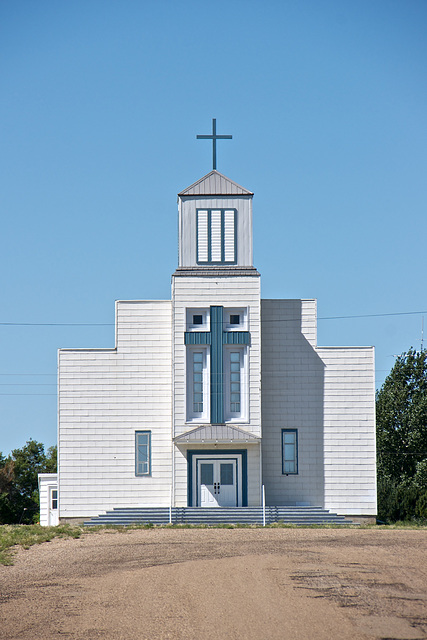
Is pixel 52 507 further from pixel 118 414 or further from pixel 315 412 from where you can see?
pixel 315 412

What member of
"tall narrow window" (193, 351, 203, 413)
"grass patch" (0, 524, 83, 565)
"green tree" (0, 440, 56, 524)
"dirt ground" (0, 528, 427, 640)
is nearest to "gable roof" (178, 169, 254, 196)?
"tall narrow window" (193, 351, 203, 413)

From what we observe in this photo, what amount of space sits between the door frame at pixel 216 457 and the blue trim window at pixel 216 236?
23.0ft

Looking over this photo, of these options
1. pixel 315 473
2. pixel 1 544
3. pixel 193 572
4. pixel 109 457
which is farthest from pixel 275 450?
pixel 193 572

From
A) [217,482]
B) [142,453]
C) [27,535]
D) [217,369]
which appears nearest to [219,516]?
[217,482]

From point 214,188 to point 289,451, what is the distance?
10321 millimetres

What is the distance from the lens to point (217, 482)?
31.4m

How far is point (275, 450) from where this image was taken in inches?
1271

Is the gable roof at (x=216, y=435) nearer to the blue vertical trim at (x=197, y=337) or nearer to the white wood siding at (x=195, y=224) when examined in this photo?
the blue vertical trim at (x=197, y=337)

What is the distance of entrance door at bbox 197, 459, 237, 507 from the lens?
103ft

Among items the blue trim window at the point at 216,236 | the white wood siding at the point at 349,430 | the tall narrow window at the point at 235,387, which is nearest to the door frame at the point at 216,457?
the tall narrow window at the point at 235,387

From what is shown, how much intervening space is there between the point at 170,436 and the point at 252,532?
7562 mm

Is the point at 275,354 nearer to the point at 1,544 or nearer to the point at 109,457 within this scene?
the point at 109,457

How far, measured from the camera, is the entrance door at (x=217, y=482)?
31.4 m

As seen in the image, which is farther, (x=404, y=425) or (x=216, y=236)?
(x=404, y=425)
